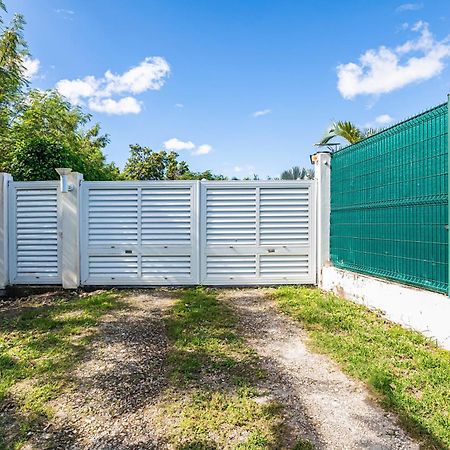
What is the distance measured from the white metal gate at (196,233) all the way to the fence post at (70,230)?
13 cm

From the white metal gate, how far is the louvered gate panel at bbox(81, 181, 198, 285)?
0.06 ft

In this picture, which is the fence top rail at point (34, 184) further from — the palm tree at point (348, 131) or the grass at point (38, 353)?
the palm tree at point (348, 131)

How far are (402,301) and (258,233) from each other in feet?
8.51

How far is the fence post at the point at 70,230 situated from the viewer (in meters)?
5.64

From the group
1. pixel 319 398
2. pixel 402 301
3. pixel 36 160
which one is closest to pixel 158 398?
pixel 319 398

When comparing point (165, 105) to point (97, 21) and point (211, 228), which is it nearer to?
point (97, 21)

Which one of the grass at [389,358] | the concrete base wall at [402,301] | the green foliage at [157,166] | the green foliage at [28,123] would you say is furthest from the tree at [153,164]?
the grass at [389,358]

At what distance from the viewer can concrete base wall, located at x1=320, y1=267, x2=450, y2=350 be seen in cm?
311

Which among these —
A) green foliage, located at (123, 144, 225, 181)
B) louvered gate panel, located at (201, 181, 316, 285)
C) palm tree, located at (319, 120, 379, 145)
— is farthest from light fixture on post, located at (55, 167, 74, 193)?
green foliage, located at (123, 144, 225, 181)

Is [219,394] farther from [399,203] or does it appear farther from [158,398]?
[399,203]

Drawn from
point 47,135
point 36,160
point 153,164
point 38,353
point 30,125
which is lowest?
point 38,353

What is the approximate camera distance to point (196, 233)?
5.71 metres

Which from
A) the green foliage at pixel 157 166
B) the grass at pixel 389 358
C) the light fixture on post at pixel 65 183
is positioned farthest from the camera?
the green foliage at pixel 157 166

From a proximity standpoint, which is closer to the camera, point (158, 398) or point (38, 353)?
point (158, 398)
